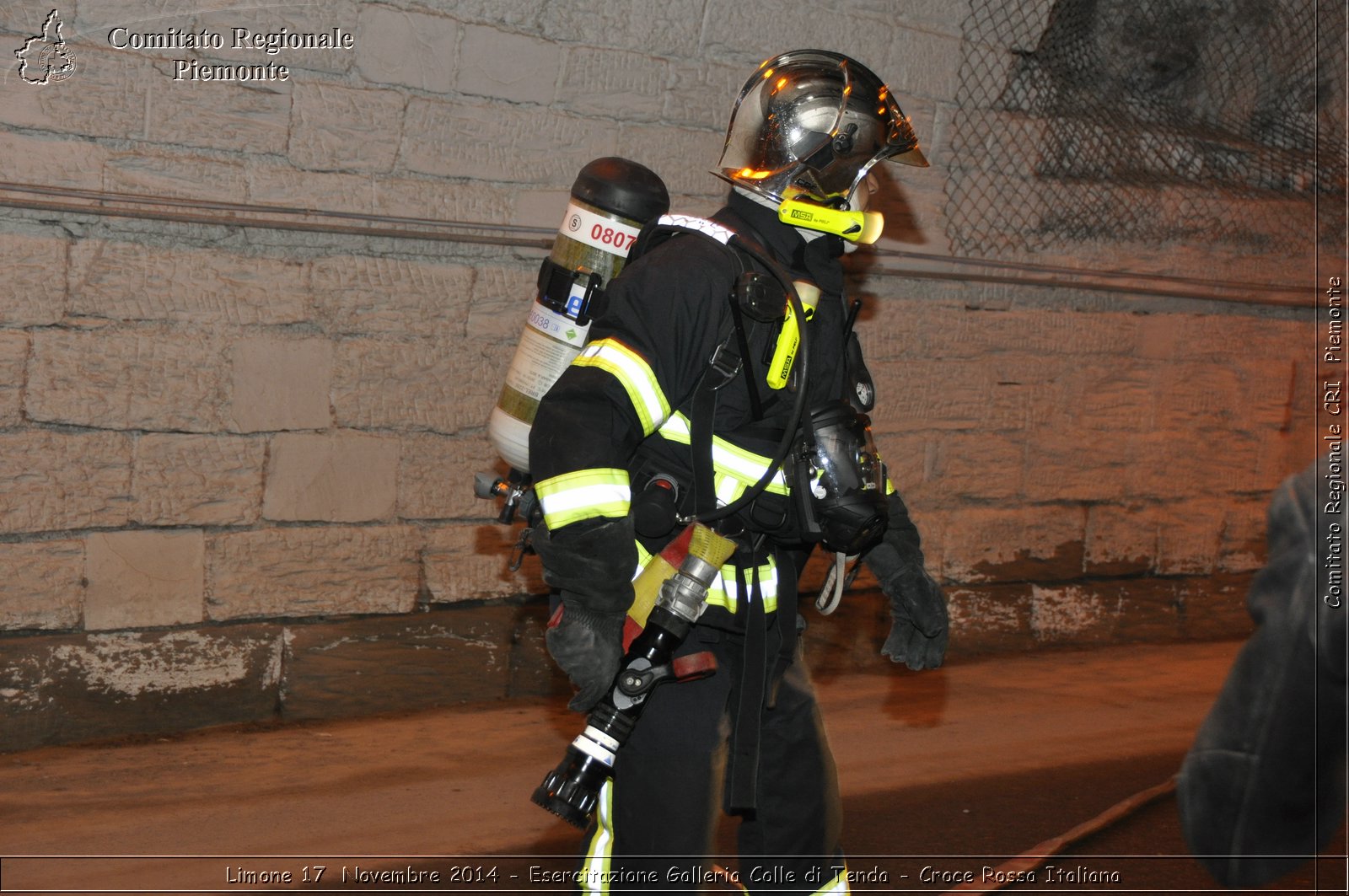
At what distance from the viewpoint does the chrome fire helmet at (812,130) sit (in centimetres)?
270

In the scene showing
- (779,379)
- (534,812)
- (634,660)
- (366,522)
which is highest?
(779,379)

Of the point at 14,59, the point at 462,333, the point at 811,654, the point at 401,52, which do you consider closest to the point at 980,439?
the point at 811,654

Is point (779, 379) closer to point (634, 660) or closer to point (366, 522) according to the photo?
point (634, 660)

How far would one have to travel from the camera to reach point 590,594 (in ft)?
7.51

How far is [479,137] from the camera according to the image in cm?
439

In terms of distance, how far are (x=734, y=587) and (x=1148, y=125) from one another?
182 inches

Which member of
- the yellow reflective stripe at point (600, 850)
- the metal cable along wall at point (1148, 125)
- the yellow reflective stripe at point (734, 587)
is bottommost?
the yellow reflective stripe at point (600, 850)

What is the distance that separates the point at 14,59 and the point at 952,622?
446 cm

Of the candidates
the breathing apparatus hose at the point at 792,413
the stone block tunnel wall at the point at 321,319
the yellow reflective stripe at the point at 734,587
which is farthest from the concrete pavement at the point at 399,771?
the breathing apparatus hose at the point at 792,413

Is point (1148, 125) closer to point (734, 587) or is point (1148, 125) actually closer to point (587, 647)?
point (734, 587)

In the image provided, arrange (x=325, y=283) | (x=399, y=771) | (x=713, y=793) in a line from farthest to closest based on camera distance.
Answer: (x=325, y=283)
(x=399, y=771)
(x=713, y=793)

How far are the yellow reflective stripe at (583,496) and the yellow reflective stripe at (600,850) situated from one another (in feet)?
1.94

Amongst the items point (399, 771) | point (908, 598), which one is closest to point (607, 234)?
point (908, 598)

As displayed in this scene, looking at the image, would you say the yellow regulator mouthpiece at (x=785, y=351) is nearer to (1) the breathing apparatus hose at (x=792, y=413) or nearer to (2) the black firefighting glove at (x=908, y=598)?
(1) the breathing apparatus hose at (x=792, y=413)
